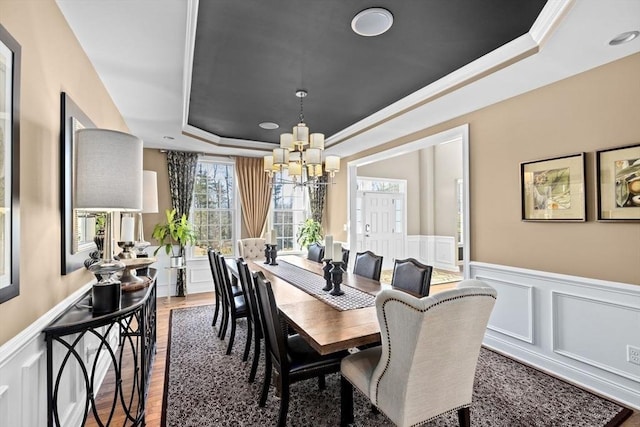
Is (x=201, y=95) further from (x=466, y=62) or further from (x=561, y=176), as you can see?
(x=561, y=176)

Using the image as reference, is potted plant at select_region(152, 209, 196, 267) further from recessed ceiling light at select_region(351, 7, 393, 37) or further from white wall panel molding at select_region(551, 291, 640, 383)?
white wall panel molding at select_region(551, 291, 640, 383)

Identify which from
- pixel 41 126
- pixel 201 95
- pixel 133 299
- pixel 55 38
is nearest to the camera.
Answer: pixel 41 126

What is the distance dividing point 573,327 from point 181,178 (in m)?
5.73

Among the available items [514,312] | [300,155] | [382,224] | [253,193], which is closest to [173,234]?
[253,193]

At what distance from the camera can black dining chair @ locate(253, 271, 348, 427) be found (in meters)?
1.91

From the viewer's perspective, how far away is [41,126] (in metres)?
1.62

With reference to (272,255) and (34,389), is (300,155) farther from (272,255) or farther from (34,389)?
(34,389)

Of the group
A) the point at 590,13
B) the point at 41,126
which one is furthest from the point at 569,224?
the point at 41,126

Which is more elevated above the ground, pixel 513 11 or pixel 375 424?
pixel 513 11

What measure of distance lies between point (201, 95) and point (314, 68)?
1.41 metres

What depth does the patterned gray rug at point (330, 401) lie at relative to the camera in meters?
2.06

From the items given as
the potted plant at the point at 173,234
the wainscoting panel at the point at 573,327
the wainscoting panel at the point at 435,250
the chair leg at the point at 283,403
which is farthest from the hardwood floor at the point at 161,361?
the wainscoting panel at the point at 435,250

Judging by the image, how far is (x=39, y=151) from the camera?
5.21 ft

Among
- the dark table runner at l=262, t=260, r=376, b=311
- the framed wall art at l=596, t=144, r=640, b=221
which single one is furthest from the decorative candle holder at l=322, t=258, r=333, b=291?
the framed wall art at l=596, t=144, r=640, b=221
